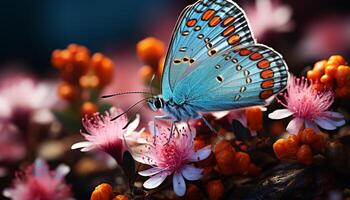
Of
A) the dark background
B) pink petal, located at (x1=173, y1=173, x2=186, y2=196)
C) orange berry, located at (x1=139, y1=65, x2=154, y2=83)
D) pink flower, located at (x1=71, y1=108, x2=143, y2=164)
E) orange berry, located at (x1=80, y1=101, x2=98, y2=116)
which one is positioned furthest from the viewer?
the dark background

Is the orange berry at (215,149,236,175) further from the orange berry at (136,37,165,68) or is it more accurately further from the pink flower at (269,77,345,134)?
the orange berry at (136,37,165,68)

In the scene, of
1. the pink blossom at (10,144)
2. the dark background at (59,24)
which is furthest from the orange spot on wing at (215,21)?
the dark background at (59,24)

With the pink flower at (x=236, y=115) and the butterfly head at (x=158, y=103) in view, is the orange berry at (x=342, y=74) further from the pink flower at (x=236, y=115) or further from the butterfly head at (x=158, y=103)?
the butterfly head at (x=158, y=103)

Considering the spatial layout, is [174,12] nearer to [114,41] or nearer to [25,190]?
[114,41]

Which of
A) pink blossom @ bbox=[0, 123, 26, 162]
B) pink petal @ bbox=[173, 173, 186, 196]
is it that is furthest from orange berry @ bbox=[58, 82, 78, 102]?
pink petal @ bbox=[173, 173, 186, 196]

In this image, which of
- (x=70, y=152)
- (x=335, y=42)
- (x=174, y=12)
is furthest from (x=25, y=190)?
(x=174, y=12)

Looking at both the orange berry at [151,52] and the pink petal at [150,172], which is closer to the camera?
the pink petal at [150,172]
